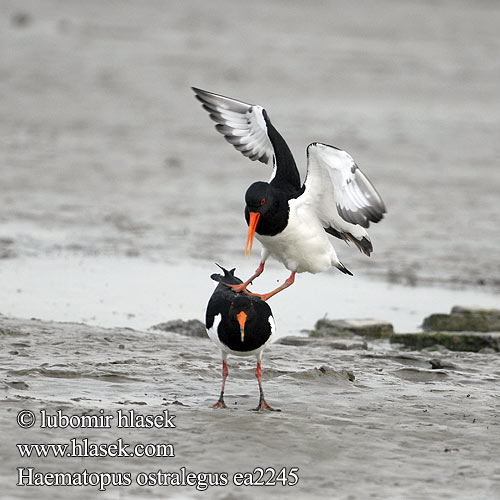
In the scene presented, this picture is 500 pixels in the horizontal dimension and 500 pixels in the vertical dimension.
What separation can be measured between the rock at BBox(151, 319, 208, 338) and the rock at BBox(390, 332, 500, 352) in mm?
1636

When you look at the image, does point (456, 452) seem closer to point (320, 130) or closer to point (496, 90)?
point (320, 130)

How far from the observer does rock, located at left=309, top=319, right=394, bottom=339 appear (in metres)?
8.92

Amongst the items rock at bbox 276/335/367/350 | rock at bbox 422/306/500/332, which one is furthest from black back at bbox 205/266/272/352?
rock at bbox 422/306/500/332

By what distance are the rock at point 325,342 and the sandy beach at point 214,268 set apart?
3.4 inches

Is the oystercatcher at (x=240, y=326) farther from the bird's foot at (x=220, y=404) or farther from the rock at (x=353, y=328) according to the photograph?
the rock at (x=353, y=328)

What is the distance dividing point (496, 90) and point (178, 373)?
1836cm

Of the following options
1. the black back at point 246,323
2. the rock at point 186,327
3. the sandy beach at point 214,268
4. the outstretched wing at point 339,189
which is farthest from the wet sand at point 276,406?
the outstretched wing at point 339,189

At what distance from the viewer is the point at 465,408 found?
22.3 feet

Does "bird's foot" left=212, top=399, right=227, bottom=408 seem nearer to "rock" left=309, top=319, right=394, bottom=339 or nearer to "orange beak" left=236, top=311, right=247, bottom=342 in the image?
"orange beak" left=236, top=311, right=247, bottom=342

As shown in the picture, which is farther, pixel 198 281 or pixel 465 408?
pixel 198 281

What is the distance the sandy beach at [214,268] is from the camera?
5.66m

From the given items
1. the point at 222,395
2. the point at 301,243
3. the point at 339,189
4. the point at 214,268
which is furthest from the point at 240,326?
the point at 214,268

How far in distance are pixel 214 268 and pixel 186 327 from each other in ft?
6.77

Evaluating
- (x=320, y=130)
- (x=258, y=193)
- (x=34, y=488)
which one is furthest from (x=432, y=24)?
(x=34, y=488)
